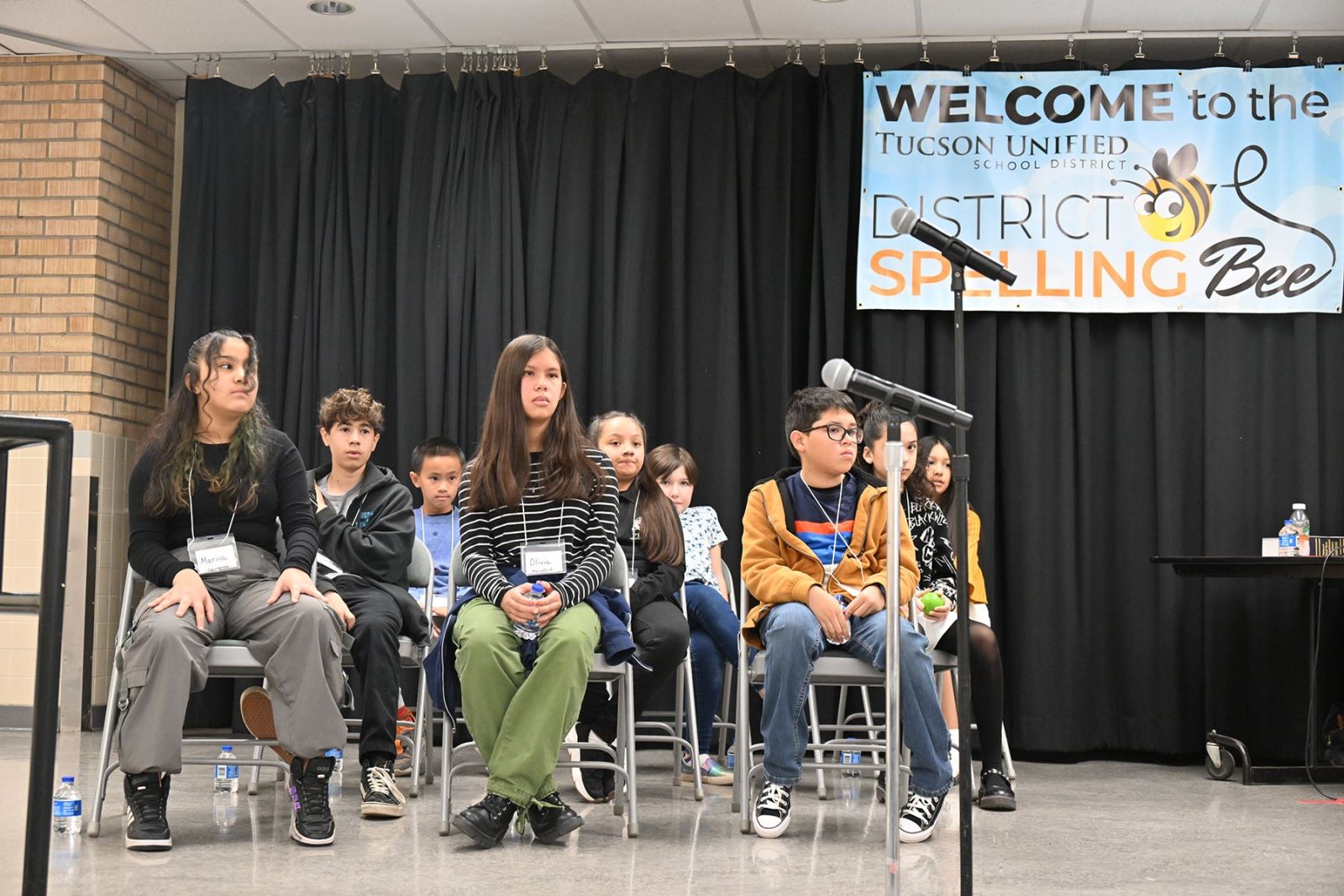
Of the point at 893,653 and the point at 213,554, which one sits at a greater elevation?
the point at 213,554

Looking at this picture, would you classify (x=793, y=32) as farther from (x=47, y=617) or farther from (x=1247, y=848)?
(x=47, y=617)

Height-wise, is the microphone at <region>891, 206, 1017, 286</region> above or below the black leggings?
above

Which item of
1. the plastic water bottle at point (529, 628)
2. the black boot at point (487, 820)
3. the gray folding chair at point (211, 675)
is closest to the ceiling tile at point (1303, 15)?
the plastic water bottle at point (529, 628)

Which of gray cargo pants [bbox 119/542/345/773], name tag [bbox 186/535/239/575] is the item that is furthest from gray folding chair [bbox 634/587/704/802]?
name tag [bbox 186/535/239/575]

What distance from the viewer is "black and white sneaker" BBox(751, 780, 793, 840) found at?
3.05 metres

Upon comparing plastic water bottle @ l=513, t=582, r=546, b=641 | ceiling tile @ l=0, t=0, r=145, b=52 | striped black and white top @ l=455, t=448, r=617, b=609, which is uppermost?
ceiling tile @ l=0, t=0, r=145, b=52

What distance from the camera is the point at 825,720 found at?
496 cm

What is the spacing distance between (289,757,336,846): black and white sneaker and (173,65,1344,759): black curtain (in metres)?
2.34

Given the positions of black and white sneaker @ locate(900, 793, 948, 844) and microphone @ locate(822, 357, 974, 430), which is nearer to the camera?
microphone @ locate(822, 357, 974, 430)

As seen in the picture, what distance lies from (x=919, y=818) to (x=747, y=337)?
2.49 m

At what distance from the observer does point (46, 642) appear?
60.3 inches

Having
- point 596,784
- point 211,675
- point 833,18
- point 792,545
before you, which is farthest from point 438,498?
point 833,18

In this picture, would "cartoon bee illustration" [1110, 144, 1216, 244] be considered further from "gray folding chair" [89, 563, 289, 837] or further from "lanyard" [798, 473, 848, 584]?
"gray folding chair" [89, 563, 289, 837]

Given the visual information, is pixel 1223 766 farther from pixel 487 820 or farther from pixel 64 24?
pixel 64 24
